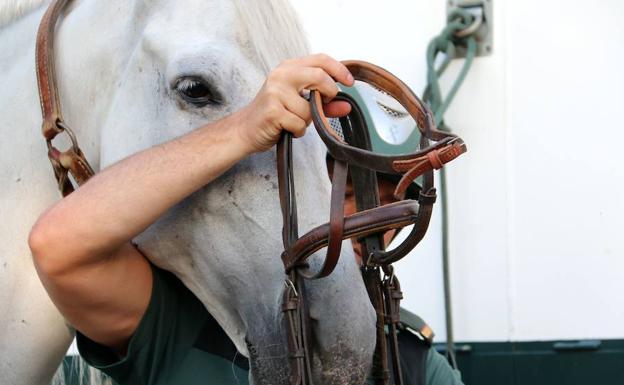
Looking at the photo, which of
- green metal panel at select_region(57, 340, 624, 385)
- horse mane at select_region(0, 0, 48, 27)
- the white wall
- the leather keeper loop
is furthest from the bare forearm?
the white wall

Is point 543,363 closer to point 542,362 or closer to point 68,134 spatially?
point 542,362

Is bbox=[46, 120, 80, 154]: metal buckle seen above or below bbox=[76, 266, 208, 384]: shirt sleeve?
above

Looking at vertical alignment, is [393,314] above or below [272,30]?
below

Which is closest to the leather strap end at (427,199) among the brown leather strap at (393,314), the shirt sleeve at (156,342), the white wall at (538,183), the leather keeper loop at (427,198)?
the leather keeper loop at (427,198)

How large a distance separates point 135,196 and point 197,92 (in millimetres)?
167

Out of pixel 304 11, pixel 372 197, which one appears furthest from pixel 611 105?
pixel 372 197

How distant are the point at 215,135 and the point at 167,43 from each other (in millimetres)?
185

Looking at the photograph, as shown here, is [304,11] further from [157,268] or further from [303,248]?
[303,248]

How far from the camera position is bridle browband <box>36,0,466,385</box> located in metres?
1.21

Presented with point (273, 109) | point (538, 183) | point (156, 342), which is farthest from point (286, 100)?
point (538, 183)

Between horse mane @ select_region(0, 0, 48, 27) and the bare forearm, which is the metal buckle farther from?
horse mane @ select_region(0, 0, 48, 27)

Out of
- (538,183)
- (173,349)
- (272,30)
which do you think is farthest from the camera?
(538,183)

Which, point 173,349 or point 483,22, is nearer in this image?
point 173,349

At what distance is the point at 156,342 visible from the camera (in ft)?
4.94
